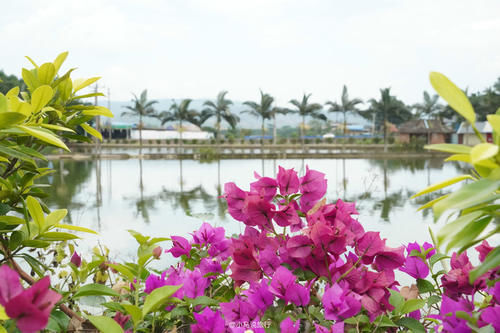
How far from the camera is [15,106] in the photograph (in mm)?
673

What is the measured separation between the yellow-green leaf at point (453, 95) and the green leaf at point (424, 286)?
42 cm

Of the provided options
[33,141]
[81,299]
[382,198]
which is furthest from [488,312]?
[382,198]

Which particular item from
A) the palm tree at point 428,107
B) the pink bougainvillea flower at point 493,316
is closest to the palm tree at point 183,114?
the palm tree at point 428,107

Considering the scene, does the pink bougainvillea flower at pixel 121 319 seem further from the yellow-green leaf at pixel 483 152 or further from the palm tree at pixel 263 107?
the palm tree at pixel 263 107

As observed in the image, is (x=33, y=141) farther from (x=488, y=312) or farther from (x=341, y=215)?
(x=488, y=312)

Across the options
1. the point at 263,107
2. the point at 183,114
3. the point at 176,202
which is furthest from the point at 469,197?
the point at 183,114

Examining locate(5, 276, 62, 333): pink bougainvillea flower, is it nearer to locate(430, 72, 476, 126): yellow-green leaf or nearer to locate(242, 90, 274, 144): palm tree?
locate(430, 72, 476, 126): yellow-green leaf

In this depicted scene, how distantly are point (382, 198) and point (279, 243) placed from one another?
14.3 m

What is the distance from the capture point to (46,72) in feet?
3.03

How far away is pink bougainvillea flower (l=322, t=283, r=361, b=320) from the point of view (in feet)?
2.14

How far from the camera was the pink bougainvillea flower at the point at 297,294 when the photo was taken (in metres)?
0.67

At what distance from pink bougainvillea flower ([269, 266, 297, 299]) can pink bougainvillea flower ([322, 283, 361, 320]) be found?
6cm

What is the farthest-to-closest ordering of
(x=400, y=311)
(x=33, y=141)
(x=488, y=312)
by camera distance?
(x=33, y=141) < (x=400, y=311) < (x=488, y=312)

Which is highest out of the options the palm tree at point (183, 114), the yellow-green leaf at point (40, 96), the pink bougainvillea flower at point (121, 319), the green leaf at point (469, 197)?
the palm tree at point (183, 114)
